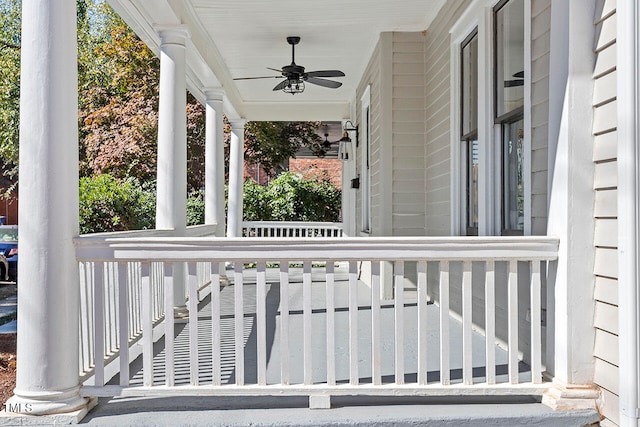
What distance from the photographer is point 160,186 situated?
5504mm

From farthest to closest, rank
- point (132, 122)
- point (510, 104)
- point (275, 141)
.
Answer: point (275, 141) < point (132, 122) < point (510, 104)

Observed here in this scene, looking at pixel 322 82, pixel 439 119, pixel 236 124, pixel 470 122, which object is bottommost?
pixel 470 122

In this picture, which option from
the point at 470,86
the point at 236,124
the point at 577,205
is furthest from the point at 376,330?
the point at 236,124

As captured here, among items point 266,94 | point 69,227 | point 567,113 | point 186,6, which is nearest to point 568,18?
point 567,113

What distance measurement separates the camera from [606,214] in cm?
285

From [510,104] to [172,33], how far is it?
2.83 metres

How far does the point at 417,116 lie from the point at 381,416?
4157 mm

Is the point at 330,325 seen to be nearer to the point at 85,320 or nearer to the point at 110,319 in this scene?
the point at 85,320

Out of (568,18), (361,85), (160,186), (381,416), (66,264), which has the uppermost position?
(361,85)

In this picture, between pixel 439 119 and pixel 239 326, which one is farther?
pixel 439 119

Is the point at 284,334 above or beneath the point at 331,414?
above

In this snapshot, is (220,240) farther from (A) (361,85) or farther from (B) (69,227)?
(A) (361,85)

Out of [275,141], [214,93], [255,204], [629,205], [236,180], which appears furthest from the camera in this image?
[275,141]

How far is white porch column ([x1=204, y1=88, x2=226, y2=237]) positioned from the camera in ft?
26.4
